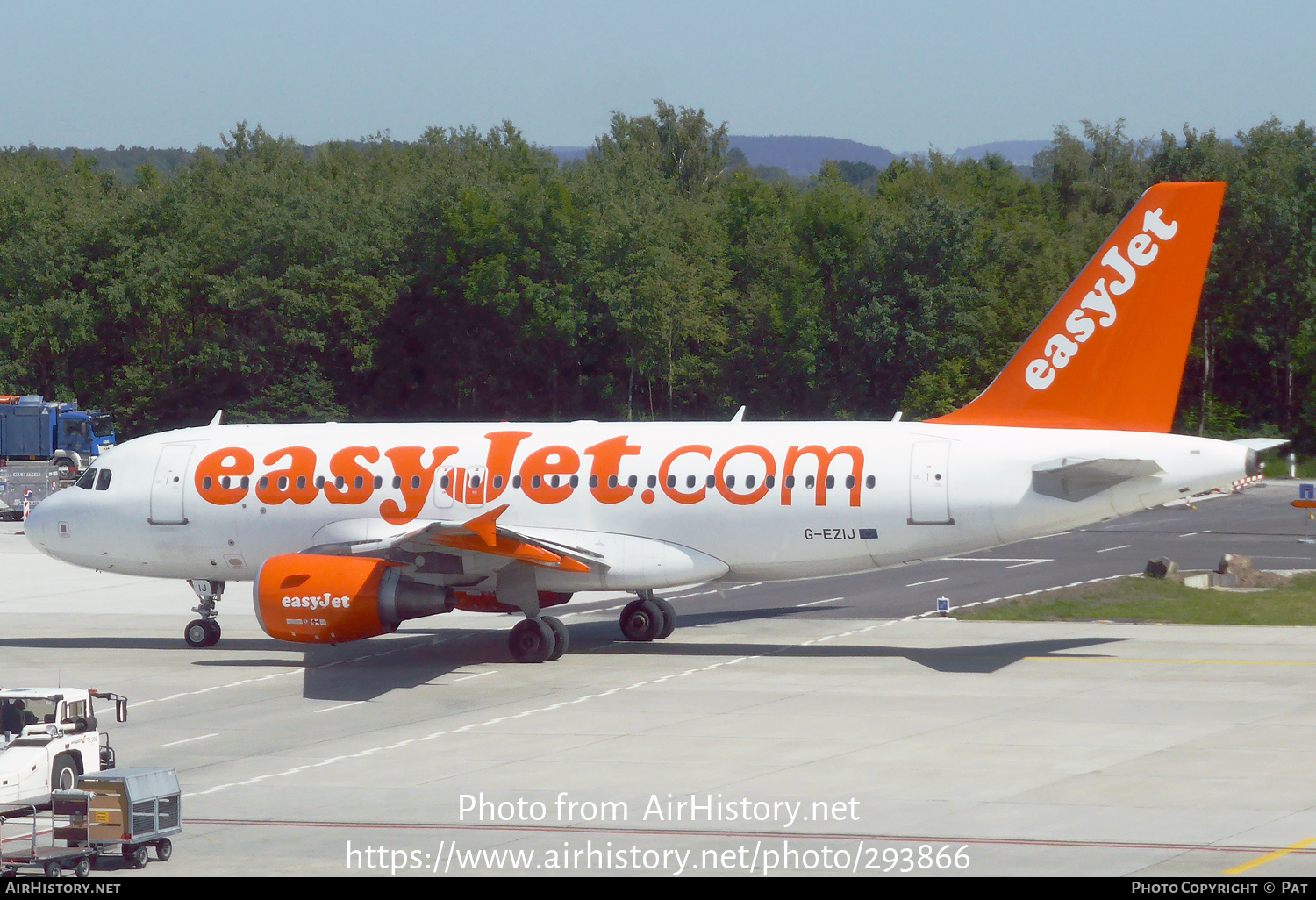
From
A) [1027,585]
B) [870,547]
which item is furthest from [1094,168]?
[870,547]

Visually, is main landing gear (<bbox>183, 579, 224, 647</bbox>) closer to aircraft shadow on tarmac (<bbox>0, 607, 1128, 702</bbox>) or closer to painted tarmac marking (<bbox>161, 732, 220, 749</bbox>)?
aircraft shadow on tarmac (<bbox>0, 607, 1128, 702</bbox>)

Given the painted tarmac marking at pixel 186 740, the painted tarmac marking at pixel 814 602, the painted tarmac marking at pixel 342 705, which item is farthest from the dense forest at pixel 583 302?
the painted tarmac marking at pixel 186 740

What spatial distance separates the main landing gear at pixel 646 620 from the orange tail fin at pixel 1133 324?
831 cm

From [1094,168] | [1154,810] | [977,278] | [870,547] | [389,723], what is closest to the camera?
[1154,810]

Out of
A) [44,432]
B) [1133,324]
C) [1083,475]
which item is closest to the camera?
[1083,475]

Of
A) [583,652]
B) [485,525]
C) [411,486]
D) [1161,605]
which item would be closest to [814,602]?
[1161,605]

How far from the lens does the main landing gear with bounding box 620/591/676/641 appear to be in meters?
30.7

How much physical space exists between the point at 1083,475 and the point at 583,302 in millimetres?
58389

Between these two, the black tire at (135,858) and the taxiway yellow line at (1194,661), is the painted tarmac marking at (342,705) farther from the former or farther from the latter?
the taxiway yellow line at (1194,661)

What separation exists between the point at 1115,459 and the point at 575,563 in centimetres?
969

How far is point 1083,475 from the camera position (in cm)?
2598

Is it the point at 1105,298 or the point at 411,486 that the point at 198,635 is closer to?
the point at 411,486

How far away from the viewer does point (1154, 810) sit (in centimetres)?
1609
